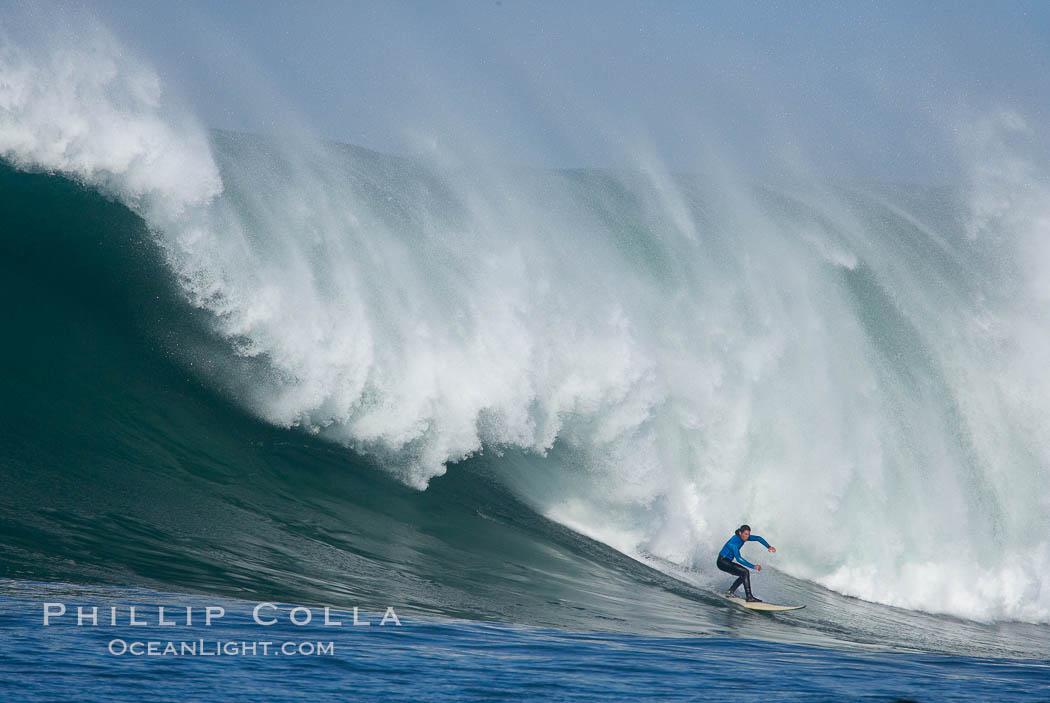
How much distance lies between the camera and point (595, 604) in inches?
329

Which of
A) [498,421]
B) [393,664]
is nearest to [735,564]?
[498,421]

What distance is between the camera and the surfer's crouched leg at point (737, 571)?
31.9 ft

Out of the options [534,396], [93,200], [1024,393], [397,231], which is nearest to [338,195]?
[397,231]

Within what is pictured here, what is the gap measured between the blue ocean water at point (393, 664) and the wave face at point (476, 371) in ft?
5.78

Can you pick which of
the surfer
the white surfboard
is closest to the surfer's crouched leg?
the surfer

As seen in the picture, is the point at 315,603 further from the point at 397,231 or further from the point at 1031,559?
the point at 1031,559

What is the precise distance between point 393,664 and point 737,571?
497 centimetres

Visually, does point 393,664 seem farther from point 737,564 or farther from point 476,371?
point 476,371

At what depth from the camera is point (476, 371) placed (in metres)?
11.8

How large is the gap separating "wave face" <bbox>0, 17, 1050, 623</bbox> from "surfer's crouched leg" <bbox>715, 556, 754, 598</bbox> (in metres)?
0.50

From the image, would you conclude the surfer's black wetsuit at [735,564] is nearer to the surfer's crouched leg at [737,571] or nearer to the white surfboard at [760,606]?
the surfer's crouched leg at [737,571]

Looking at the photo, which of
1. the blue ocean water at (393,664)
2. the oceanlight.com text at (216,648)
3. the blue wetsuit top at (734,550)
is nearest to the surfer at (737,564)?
the blue wetsuit top at (734,550)

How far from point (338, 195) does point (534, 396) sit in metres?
3.87

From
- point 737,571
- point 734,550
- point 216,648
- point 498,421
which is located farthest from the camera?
point 498,421
